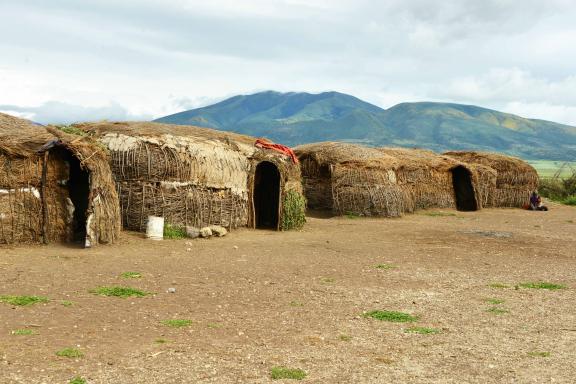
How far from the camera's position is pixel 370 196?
25.4 m

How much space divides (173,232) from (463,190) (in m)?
21.6

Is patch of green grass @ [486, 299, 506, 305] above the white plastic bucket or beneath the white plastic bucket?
beneath

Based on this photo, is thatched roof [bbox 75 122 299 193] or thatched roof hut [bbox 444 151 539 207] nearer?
thatched roof [bbox 75 122 299 193]

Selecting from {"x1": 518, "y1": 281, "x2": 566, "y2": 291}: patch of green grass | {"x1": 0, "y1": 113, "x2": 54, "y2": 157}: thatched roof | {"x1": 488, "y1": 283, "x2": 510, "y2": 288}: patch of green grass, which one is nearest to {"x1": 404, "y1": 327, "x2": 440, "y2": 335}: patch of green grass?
{"x1": 488, "y1": 283, "x2": 510, "y2": 288}: patch of green grass

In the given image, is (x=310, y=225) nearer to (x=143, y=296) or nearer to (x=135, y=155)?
(x=135, y=155)

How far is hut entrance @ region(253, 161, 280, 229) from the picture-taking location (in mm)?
22116

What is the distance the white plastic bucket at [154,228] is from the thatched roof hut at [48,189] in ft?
3.90

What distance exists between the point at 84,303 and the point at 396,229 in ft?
47.0

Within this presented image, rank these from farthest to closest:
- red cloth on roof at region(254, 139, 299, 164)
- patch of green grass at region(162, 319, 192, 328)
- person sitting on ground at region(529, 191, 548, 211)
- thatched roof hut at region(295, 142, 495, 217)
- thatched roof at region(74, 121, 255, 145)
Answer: person sitting on ground at region(529, 191, 548, 211)
thatched roof hut at region(295, 142, 495, 217)
red cloth on roof at region(254, 139, 299, 164)
thatched roof at region(74, 121, 255, 145)
patch of green grass at region(162, 319, 192, 328)

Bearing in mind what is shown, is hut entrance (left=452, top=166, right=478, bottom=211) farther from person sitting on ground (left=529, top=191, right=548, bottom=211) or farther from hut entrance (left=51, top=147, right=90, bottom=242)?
hut entrance (left=51, top=147, right=90, bottom=242)

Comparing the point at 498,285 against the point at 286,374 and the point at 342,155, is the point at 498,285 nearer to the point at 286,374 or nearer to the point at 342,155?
the point at 286,374

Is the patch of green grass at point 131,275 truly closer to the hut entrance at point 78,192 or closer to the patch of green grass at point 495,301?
the hut entrance at point 78,192

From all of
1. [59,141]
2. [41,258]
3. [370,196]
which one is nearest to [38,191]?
[59,141]

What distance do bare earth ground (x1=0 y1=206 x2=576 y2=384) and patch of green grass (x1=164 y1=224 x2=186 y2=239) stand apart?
570mm
